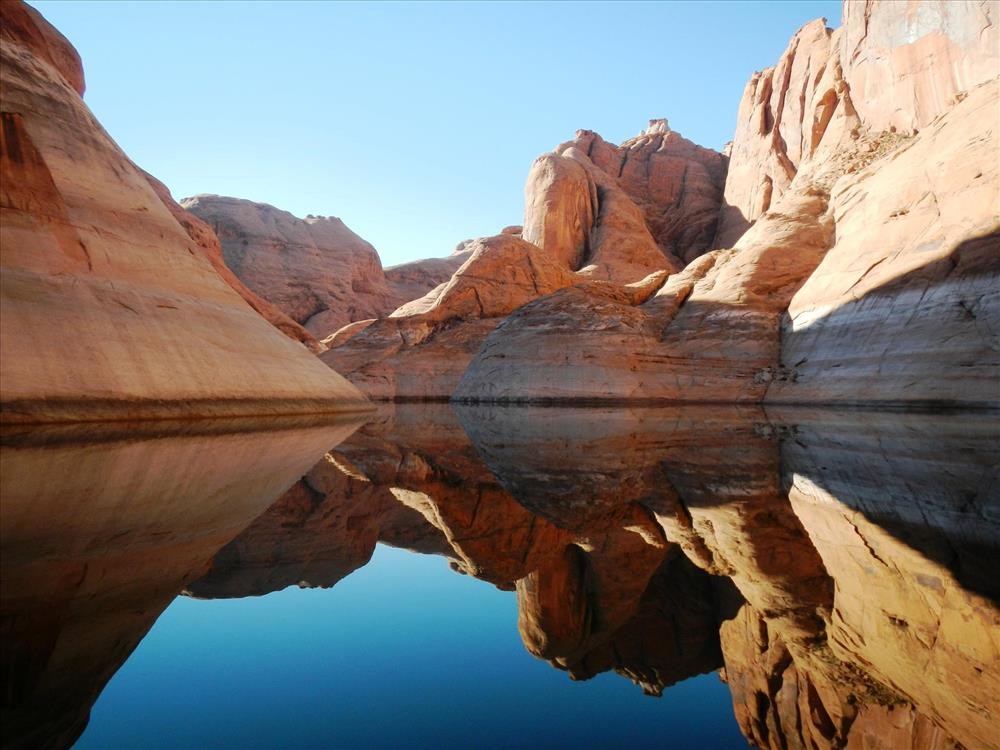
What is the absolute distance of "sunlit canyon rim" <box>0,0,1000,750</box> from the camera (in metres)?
2.07

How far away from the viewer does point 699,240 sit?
43.5 m

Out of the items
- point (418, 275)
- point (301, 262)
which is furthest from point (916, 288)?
point (418, 275)

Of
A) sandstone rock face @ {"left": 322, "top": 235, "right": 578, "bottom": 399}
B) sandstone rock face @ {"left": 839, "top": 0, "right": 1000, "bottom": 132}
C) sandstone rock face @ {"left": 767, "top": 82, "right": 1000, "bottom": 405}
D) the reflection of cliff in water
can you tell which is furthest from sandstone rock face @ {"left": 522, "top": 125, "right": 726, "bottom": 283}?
Answer: the reflection of cliff in water

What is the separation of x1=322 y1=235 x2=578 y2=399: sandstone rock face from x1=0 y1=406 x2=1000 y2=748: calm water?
2613 cm

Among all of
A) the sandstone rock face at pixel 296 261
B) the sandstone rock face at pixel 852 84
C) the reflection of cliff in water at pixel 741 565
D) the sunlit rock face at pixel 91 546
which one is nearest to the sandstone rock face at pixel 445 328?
the sandstone rock face at pixel 852 84

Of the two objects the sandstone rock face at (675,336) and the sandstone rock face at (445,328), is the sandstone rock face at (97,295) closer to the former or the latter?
the sandstone rock face at (675,336)

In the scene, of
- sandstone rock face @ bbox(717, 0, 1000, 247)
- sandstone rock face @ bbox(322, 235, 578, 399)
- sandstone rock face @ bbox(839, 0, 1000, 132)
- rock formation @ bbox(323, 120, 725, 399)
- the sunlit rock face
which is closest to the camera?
the sunlit rock face

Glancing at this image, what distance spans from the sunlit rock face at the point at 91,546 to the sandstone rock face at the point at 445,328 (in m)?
24.8

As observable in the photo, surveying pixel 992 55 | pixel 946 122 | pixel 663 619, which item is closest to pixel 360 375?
pixel 946 122

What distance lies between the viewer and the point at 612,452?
800 centimetres

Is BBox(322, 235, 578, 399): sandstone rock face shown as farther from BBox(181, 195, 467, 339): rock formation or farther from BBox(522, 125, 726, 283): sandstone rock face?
BBox(181, 195, 467, 339): rock formation

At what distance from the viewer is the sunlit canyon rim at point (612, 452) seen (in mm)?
2070

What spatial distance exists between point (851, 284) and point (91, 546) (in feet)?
61.6

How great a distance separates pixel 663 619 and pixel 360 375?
98.2 feet
